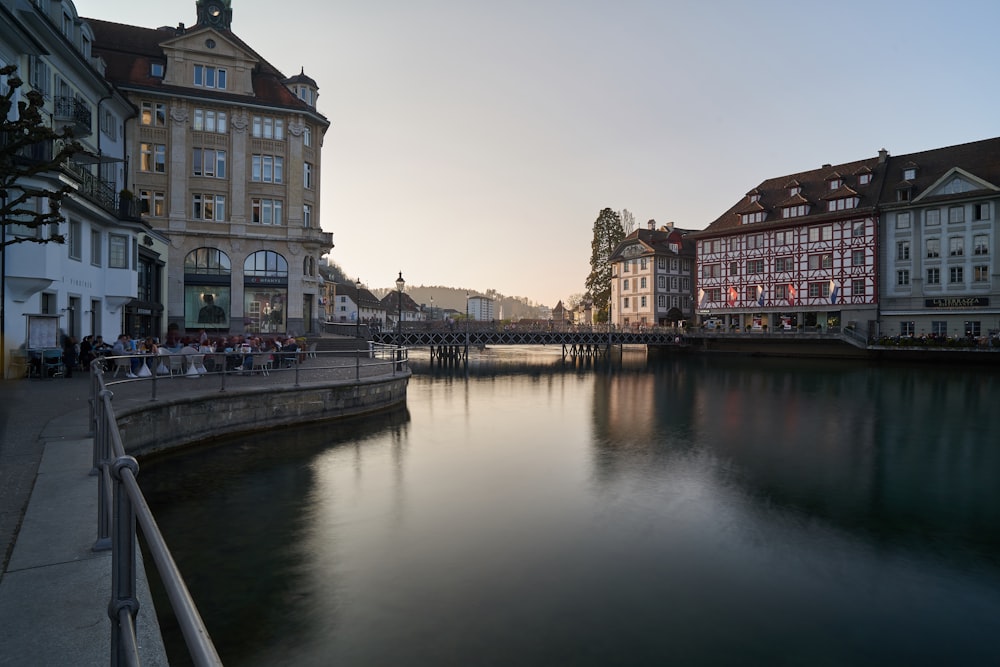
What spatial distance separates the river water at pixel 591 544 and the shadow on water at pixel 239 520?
5cm

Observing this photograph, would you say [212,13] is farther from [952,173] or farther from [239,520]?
[952,173]

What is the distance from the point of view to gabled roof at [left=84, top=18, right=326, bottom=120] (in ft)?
132

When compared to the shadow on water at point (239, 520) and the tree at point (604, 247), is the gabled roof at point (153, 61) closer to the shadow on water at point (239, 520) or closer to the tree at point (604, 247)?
the shadow on water at point (239, 520)

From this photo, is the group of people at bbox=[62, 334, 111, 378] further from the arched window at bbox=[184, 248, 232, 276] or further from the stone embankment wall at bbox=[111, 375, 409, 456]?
the arched window at bbox=[184, 248, 232, 276]

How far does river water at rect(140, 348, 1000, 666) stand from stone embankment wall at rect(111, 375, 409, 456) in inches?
21.4

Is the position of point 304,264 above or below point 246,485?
above

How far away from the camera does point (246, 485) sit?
541 inches

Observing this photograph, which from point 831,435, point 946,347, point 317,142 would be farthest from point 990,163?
point 317,142

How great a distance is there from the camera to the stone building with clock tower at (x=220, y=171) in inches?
1593

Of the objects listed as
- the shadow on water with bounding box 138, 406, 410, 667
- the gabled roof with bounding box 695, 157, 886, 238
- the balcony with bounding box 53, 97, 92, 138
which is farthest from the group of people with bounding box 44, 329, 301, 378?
the gabled roof with bounding box 695, 157, 886, 238

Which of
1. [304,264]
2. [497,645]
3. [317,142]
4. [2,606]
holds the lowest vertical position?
[497,645]

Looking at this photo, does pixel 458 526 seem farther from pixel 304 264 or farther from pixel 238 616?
pixel 304 264

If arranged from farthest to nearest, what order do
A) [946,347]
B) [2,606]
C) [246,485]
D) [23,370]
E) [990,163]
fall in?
[990,163] → [946,347] → [23,370] → [246,485] → [2,606]

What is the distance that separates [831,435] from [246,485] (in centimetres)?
1848
